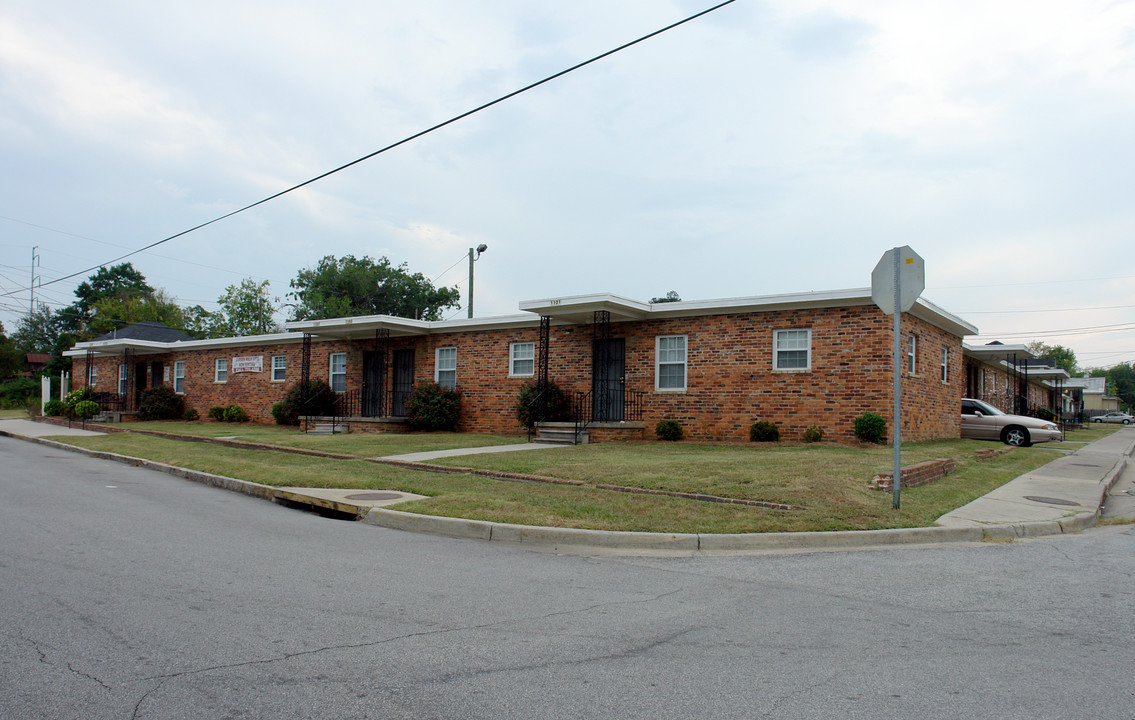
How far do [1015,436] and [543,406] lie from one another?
564 inches

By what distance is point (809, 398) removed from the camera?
54.7 feet

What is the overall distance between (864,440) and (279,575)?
1328 cm

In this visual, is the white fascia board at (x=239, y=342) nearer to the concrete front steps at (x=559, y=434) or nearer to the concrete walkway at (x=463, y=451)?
the concrete front steps at (x=559, y=434)

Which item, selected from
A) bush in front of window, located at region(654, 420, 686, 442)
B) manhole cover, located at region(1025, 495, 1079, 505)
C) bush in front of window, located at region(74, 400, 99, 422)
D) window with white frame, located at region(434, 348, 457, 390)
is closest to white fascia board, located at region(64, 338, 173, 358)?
bush in front of window, located at region(74, 400, 99, 422)

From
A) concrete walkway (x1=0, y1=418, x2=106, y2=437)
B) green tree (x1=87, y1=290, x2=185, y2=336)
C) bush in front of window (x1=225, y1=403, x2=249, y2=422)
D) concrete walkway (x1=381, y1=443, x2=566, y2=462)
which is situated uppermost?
green tree (x1=87, y1=290, x2=185, y2=336)

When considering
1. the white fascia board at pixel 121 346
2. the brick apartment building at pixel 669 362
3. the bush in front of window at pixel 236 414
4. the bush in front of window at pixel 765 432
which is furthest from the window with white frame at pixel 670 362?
the white fascia board at pixel 121 346

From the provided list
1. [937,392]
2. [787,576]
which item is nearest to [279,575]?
[787,576]

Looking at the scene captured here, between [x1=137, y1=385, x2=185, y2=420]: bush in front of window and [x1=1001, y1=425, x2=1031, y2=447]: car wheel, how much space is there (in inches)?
1203

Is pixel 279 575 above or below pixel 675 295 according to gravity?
below

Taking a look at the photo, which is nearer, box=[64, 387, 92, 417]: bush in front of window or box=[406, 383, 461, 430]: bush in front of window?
box=[406, 383, 461, 430]: bush in front of window

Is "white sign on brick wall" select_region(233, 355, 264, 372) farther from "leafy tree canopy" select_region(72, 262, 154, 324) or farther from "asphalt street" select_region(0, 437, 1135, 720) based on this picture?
"leafy tree canopy" select_region(72, 262, 154, 324)

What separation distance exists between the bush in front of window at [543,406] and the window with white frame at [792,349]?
578cm

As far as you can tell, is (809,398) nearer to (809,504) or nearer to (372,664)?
(809,504)

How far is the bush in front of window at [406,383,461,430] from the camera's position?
2139 cm
